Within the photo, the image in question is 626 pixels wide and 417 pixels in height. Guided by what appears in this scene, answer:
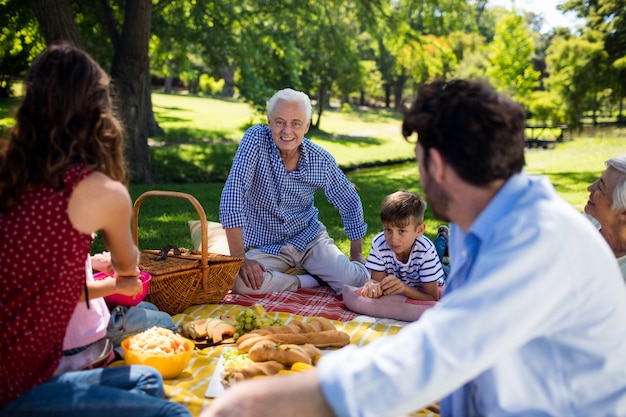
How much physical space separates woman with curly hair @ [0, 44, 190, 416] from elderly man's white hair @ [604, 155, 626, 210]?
2763 mm

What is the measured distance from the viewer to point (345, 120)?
36.5m

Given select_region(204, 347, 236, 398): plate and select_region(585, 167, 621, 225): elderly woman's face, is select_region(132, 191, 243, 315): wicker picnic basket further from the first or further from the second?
select_region(585, 167, 621, 225): elderly woman's face

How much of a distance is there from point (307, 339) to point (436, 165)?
6.93 feet

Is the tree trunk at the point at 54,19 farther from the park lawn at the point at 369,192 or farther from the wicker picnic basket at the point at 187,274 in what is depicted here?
the wicker picnic basket at the point at 187,274

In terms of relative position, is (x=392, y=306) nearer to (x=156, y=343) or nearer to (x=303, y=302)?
(x=303, y=302)

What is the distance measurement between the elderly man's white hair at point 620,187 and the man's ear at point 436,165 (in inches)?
90.8

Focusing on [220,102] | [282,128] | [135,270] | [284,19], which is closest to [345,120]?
[220,102]

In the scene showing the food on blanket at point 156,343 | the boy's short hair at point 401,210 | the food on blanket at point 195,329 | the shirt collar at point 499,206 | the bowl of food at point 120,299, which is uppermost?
the shirt collar at point 499,206

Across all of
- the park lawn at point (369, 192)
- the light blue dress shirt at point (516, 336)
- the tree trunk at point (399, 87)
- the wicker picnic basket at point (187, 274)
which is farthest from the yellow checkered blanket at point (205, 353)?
the tree trunk at point (399, 87)

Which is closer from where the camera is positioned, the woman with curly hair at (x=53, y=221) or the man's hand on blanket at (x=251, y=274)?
the woman with curly hair at (x=53, y=221)

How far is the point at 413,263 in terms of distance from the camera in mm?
4637

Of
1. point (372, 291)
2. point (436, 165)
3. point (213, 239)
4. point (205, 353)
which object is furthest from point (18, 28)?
point (436, 165)

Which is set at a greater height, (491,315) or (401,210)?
(491,315)

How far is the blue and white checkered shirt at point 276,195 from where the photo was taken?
16.4 feet
